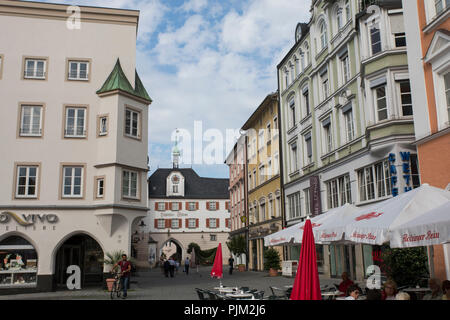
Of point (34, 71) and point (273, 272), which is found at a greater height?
point (34, 71)

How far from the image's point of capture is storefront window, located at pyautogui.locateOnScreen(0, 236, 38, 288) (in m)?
22.8

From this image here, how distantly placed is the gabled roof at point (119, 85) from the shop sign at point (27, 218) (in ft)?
24.3

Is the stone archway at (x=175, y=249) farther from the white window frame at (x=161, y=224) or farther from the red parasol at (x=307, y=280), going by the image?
the red parasol at (x=307, y=280)

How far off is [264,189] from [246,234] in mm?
8728

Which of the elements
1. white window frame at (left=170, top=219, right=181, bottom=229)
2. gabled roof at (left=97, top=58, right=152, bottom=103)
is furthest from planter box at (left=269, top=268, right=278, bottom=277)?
white window frame at (left=170, top=219, right=181, bottom=229)

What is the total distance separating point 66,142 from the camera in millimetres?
24703

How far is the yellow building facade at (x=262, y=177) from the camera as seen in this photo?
3772 cm

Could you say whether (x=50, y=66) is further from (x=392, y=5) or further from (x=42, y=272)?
(x=392, y=5)

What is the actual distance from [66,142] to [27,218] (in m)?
4.53

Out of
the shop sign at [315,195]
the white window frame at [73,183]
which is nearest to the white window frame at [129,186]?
the white window frame at [73,183]

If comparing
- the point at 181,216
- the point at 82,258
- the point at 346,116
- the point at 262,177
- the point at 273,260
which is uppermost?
the point at 346,116

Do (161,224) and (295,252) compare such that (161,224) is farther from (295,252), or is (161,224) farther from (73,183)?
(73,183)

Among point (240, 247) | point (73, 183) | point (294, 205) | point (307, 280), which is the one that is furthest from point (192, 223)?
point (307, 280)
